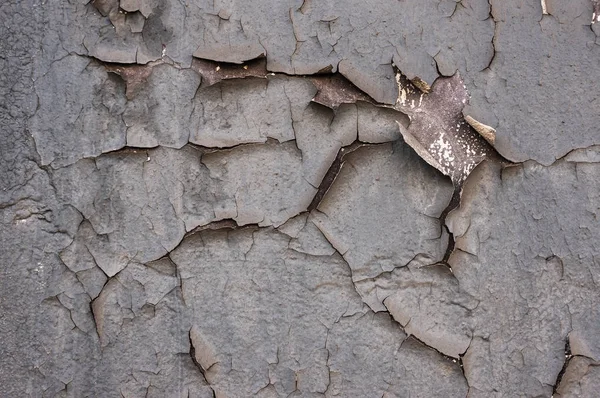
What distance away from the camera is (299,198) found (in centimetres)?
130

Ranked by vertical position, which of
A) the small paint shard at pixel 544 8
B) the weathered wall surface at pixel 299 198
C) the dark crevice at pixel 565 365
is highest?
the small paint shard at pixel 544 8

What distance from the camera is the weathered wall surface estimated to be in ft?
4.15

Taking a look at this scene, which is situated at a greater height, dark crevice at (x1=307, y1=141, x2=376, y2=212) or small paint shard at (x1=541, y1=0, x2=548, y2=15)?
small paint shard at (x1=541, y1=0, x2=548, y2=15)

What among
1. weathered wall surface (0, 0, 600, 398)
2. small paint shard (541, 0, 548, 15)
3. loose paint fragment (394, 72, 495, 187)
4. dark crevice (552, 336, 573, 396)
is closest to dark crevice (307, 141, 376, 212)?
weathered wall surface (0, 0, 600, 398)

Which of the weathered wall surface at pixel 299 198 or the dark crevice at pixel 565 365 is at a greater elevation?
the weathered wall surface at pixel 299 198

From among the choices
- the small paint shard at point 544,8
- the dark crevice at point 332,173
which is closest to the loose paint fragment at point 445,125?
the dark crevice at point 332,173

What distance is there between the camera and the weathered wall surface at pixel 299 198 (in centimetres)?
126

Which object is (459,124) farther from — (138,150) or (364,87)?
(138,150)

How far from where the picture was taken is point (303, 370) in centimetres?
128

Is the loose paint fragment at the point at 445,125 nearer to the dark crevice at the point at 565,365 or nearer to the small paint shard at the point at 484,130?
the small paint shard at the point at 484,130

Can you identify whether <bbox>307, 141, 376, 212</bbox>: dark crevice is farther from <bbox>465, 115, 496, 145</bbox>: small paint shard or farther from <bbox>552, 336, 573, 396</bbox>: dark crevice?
<bbox>552, 336, 573, 396</bbox>: dark crevice

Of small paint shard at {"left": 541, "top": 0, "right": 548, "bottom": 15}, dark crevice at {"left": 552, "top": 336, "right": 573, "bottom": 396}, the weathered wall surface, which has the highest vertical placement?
small paint shard at {"left": 541, "top": 0, "right": 548, "bottom": 15}

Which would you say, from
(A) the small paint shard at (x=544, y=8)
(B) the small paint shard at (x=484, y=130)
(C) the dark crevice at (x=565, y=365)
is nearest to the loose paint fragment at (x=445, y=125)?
(B) the small paint shard at (x=484, y=130)

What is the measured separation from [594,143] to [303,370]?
775 mm
